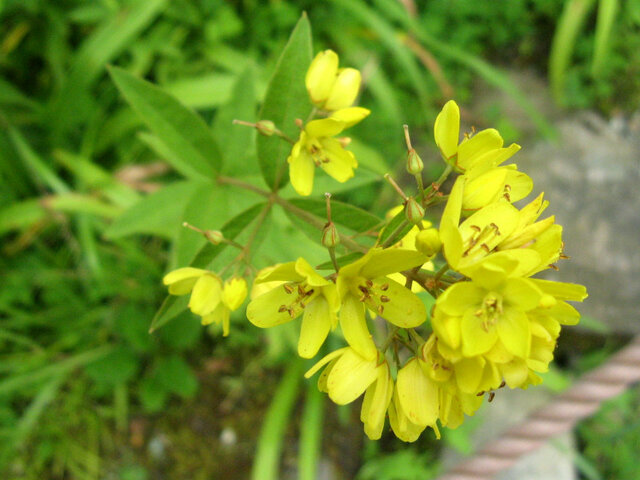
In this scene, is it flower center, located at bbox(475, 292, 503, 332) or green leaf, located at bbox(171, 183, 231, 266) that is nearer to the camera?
flower center, located at bbox(475, 292, 503, 332)

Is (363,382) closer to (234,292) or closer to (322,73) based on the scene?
(234,292)

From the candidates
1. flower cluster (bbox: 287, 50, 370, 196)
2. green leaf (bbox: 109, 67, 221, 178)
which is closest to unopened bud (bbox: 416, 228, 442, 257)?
flower cluster (bbox: 287, 50, 370, 196)

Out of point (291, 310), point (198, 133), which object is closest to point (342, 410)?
point (198, 133)

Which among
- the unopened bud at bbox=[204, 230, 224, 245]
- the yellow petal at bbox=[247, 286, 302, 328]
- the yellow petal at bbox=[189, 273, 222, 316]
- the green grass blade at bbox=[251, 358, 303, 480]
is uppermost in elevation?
the yellow petal at bbox=[247, 286, 302, 328]

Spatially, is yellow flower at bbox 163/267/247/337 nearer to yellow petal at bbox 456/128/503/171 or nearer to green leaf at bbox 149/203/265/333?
green leaf at bbox 149/203/265/333

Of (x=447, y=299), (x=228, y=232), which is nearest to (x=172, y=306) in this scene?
(x=228, y=232)

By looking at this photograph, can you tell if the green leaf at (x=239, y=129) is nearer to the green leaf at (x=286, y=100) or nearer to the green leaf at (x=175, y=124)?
the green leaf at (x=175, y=124)
